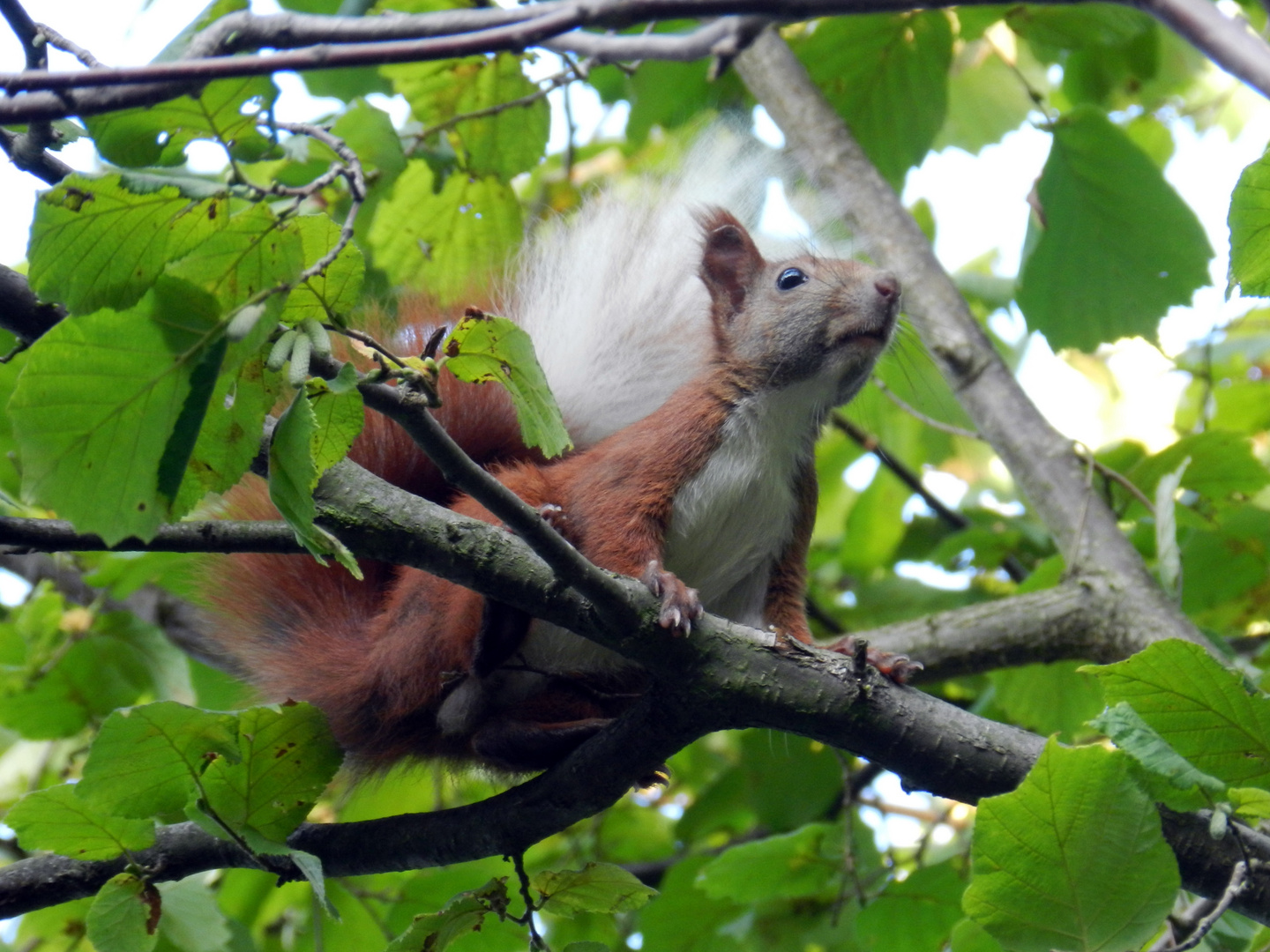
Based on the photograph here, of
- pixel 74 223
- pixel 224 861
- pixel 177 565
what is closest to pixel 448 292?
pixel 177 565

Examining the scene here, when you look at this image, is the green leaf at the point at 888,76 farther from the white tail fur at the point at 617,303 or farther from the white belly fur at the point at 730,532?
the white belly fur at the point at 730,532

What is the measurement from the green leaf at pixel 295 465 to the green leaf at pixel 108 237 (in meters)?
0.19

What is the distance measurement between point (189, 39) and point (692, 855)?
2.34m

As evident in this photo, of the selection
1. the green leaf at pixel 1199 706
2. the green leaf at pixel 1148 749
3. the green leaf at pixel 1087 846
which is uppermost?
the green leaf at pixel 1199 706

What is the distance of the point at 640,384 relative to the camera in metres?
2.39

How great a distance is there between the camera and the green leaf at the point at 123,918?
1.49 m

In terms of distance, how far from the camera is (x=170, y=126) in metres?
1.37

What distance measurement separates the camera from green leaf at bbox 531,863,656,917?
1659 millimetres

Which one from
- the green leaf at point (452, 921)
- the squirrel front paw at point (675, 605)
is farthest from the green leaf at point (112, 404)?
the green leaf at point (452, 921)

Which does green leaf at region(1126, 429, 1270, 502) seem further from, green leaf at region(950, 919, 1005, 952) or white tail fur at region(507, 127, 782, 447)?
green leaf at region(950, 919, 1005, 952)

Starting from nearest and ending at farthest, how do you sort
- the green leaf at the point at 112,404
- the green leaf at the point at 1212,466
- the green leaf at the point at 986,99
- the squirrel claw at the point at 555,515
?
1. the green leaf at the point at 112,404
2. the squirrel claw at the point at 555,515
3. the green leaf at the point at 1212,466
4. the green leaf at the point at 986,99

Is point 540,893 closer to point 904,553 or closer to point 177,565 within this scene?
point 177,565

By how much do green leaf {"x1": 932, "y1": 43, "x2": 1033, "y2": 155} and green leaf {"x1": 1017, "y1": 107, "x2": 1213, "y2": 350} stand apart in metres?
0.95

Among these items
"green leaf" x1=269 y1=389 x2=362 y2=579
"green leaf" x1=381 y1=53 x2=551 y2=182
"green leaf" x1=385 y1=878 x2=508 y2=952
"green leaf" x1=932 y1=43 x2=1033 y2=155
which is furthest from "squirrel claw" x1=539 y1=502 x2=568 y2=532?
"green leaf" x1=932 y1=43 x2=1033 y2=155
